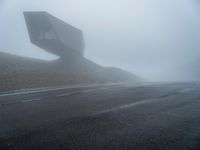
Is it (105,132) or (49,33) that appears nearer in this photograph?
(105,132)

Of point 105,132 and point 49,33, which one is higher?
point 49,33

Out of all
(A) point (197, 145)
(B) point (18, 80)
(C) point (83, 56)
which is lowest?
(A) point (197, 145)

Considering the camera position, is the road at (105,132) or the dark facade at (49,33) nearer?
the road at (105,132)

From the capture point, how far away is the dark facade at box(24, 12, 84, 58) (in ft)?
138

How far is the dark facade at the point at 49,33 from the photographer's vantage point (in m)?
42.1

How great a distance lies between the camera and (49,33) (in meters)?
43.2

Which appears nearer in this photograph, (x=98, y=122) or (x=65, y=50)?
(x=98, y=122)

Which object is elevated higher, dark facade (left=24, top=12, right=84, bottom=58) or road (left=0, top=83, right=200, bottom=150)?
dark facade (left=24, top=12, right=84, bottom=58)

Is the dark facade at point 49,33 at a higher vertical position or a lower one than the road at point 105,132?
higher

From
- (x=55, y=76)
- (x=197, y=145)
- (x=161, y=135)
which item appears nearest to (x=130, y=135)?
(x=161, y=135)

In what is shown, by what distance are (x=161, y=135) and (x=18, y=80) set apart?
71.9 feet

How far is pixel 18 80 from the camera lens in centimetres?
2411

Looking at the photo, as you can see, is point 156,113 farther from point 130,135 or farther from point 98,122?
point 130,135

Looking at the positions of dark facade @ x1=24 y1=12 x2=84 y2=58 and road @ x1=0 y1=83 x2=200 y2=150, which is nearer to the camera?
road @ x1=0 y1=83 x2=200 y2=150
